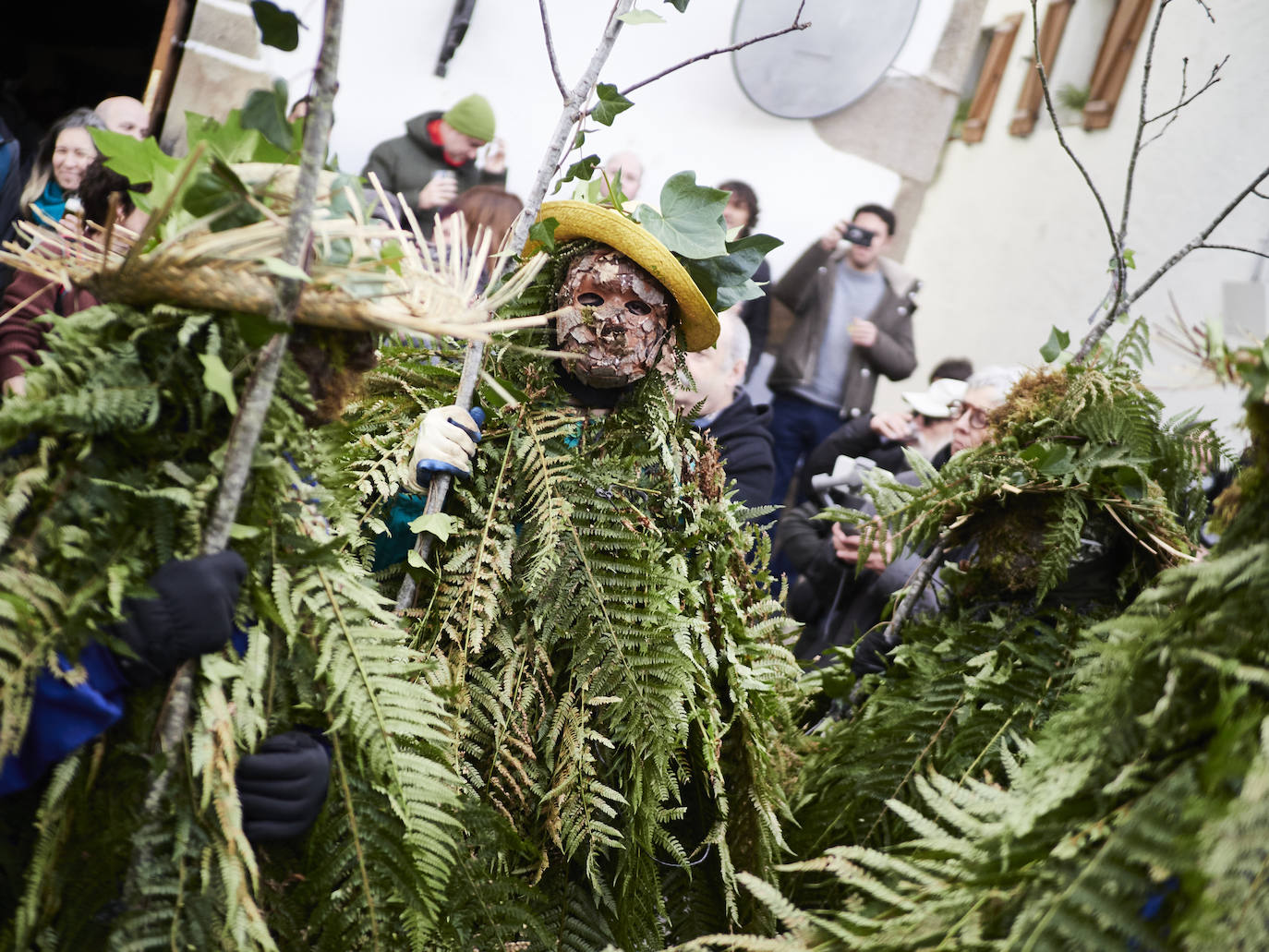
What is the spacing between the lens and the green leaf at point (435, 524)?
189cm

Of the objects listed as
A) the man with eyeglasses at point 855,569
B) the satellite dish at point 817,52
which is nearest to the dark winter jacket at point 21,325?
the man with eyeglasses at point 855,569

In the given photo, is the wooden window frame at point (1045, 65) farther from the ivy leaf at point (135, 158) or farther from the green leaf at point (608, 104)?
the ivy leaf at point (135, 158)

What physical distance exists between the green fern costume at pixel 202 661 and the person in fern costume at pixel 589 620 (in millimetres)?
390

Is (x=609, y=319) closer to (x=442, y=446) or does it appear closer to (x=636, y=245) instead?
(x=636, y=245)

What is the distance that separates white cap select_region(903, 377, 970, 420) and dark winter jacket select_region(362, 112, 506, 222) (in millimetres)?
2129

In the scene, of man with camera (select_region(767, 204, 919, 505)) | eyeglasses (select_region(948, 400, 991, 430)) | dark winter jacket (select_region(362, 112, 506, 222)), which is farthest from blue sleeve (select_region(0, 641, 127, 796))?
man with camera (select_region(767, 204, 919, 505))

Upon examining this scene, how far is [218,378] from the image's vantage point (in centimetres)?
117

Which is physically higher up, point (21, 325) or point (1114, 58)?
point (1114, 58)

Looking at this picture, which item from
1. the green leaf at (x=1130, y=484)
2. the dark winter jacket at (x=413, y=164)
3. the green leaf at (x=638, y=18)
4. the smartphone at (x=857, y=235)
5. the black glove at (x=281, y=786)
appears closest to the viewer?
the black glove at (x=281, y=786)

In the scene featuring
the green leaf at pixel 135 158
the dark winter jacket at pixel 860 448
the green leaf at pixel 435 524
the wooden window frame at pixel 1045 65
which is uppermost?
the wooden window frame at pixel 1045 65

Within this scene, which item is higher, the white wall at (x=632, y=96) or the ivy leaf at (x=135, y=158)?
the white wall at (x=632, y=96)

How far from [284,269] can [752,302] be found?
14.7ft

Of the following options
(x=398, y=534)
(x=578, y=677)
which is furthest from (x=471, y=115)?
(x=578, y=677)

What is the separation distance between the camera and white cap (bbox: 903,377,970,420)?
4277mm
